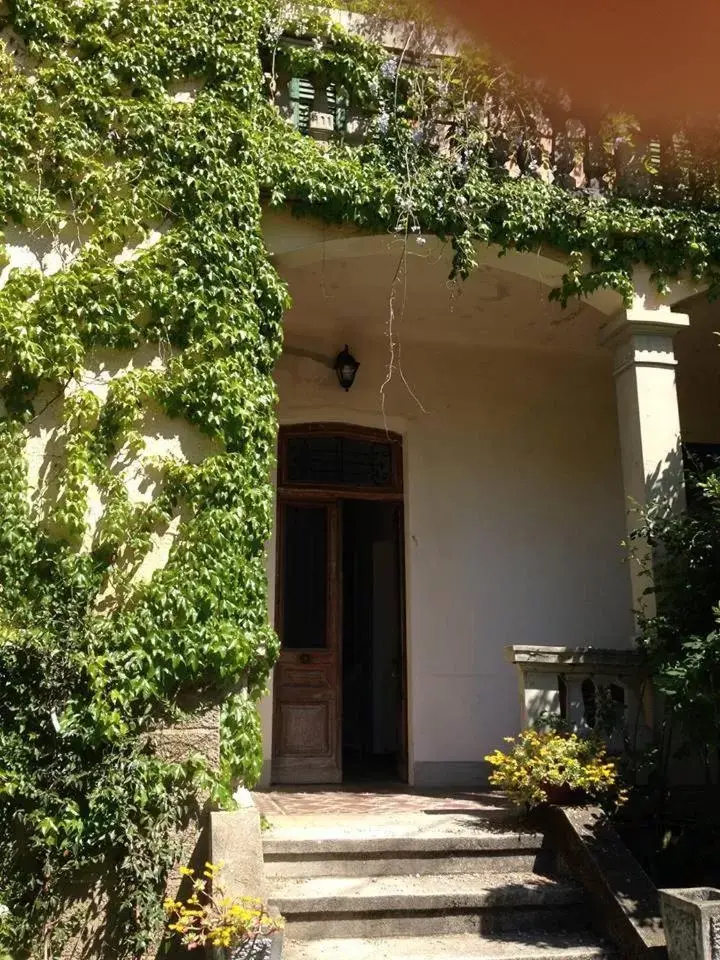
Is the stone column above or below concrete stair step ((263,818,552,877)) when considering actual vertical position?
above

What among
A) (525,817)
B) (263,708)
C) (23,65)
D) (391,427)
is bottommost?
(525,817)

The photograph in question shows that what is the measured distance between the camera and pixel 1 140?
212 inches

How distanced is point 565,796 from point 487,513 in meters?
A: 3.36

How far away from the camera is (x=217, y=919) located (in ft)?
12.6

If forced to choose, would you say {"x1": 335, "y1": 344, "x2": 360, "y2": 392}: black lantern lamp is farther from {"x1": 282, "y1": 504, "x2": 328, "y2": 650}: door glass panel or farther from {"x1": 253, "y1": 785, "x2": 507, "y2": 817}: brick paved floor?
{"x1": 253, "y1": 785, "x2": 507, "y2": 817}: brick paved floor

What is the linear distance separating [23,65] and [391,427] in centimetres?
425

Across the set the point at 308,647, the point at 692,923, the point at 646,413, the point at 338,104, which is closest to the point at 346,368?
the point at 338,104

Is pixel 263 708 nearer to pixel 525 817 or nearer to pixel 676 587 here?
pixel 525 817

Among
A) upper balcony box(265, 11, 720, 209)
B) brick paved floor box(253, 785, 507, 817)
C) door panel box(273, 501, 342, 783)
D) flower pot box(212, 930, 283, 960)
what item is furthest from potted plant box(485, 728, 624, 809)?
upper balcony box(265, 11, 720, 209)

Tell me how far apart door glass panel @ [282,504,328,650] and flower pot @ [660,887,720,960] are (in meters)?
4.11

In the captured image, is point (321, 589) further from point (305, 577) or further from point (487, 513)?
point (487, 513)

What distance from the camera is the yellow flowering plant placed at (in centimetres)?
373

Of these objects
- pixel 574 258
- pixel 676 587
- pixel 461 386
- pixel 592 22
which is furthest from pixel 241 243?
pixel 592 22

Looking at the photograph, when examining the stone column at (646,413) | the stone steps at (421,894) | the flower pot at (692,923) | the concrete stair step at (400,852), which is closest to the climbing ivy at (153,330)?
the stone column at (646,413)
